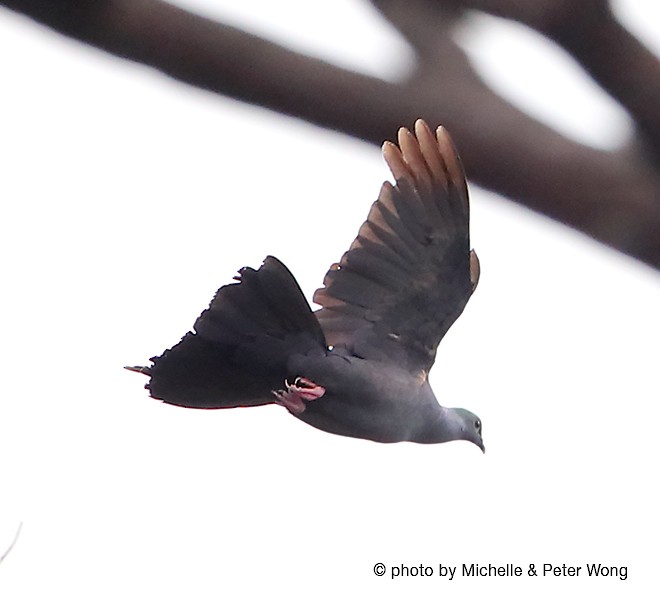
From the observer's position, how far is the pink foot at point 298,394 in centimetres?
46

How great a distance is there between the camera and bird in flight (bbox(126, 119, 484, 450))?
1.48 feet

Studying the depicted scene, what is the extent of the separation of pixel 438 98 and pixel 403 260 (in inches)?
3.7

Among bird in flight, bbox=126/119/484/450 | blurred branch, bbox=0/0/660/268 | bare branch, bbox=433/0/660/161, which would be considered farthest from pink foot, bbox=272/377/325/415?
bare branch, bbox=433/0/660/161

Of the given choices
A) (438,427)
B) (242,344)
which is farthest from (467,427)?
(242,344)

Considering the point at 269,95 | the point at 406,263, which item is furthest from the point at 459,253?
the point at 269,95

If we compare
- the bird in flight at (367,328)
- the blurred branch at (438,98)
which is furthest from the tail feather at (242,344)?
the blurred branch at (438,98)

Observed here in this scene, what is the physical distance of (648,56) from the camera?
1.85 feet

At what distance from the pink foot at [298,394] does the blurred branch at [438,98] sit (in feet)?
0.46

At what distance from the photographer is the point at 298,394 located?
0.46m

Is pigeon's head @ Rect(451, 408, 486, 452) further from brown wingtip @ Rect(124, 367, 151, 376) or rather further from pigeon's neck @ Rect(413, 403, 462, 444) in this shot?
brown wingtip @ Rect(124, 367, 151, 376)

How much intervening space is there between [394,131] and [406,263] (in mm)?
72

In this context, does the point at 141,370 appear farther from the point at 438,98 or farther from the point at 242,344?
the point at 438,98

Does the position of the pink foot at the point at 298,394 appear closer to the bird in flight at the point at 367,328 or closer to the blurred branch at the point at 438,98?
the bird in flight at the point at 367,328

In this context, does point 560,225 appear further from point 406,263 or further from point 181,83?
point 181,83
